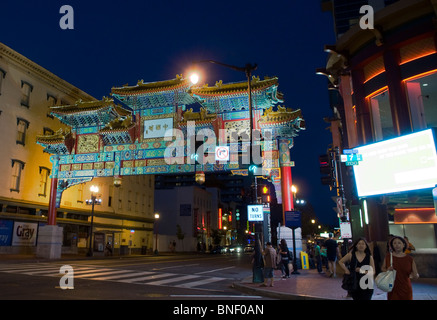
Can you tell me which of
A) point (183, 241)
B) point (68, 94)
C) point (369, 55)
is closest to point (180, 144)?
point (369, 55)

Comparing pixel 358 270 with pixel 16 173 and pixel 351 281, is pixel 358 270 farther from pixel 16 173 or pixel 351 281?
pixel 16 173

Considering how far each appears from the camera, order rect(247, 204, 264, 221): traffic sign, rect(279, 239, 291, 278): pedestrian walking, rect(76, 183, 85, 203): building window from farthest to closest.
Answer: rect(76, 183, 85, 203): building window < rect(279, 239, 291, 278): pedestrian walking < rect(247, 204, 264, 221): traffic sign

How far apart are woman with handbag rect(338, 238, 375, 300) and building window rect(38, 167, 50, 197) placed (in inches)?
1325

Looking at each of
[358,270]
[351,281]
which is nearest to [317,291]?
[351,281]

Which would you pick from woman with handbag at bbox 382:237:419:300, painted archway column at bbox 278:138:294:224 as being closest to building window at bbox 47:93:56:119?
painted archway column at bbox 278:138:294:224

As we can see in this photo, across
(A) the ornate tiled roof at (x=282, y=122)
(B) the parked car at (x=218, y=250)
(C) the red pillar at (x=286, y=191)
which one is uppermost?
(A) the ornate tiled roof at (x=282, y=122)

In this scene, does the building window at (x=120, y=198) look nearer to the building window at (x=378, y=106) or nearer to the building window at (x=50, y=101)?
the building window at (x=50, y=101)

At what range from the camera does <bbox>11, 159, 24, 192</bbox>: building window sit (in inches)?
1248

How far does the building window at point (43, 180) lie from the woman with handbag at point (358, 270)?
33.7 metres

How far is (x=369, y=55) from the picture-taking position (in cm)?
1742

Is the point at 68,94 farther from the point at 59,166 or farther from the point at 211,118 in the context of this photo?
the point at 211,118

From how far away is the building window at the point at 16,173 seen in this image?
31691 millimetres

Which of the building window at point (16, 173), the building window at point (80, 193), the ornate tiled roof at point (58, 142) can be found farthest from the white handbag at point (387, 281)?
the building window at point (80, 193)

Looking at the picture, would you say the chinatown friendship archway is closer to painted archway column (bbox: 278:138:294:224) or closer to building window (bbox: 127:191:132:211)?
painted archway column (bbox: 278:138:294:224)
